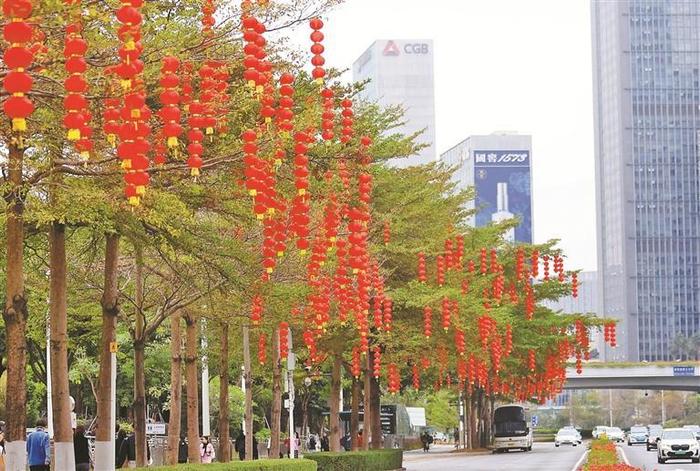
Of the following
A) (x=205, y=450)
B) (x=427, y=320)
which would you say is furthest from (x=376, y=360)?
(x=205, y=450)

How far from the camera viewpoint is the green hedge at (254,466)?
2197 centimetres

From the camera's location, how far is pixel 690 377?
104 m

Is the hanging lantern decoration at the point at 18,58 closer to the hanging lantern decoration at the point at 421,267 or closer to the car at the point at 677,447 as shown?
the hanging lantern decoration at the point at 421,267

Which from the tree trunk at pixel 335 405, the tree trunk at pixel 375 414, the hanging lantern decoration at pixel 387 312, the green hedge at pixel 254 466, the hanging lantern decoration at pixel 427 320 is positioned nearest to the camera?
the green hedge at pixel 254 466

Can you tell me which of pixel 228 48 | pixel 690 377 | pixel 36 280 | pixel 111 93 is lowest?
pixel 690 377

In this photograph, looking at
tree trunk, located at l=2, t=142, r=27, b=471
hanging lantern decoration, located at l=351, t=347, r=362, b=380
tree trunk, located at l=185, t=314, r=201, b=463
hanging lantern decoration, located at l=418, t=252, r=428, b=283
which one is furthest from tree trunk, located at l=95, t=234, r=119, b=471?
hanging lantern decoration, located at l=418, t=252, r=428, b=283

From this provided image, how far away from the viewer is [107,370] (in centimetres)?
2273

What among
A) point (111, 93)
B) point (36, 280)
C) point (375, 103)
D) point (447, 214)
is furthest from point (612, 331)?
point (111, 93)

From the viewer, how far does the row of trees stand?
45.5ft

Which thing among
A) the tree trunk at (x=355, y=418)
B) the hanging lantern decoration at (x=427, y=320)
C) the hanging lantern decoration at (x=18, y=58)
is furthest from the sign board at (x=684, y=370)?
the hanging lantern decoration at (x=18, y=58)

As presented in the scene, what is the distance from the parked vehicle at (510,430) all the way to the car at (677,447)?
26.4 meters

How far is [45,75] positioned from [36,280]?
14863 mm

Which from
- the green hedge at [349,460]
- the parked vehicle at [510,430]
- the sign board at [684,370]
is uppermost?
the green hedge at [349,460]

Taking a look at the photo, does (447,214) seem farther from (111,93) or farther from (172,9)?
(111,93)
